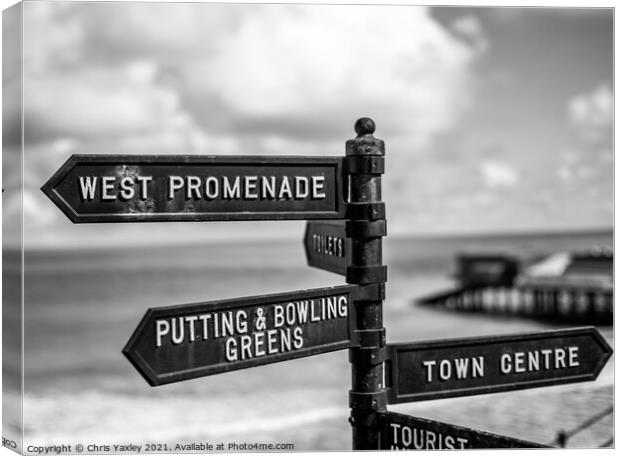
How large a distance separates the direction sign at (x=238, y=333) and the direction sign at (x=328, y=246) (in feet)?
0.69

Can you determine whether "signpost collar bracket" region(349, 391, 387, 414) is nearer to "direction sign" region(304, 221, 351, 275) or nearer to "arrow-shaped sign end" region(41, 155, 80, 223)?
"direction sign" region(304, 221, 351, 275)

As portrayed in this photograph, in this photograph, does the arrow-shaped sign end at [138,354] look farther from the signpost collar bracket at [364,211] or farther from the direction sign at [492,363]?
the direction sign at [492,363]

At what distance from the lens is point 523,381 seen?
163 inches

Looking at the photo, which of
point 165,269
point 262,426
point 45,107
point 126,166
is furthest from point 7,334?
point 165,269

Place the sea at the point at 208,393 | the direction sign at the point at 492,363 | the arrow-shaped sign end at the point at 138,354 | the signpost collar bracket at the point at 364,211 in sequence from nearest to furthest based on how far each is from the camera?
the arrow-shaped sign end at the point at 138,354, the signpost collar bracket at the point at 364,211, the direction sign at the point at 492,363, the sea at the point at 208,393

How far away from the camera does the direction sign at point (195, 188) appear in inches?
127

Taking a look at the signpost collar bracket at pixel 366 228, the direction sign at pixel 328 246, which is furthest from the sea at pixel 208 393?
the signpost collar bracket at pixel 366 228

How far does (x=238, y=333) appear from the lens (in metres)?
3.37

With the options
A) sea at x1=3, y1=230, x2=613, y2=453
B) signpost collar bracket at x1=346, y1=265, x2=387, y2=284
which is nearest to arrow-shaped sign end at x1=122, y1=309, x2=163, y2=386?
signpost collar bracket at x1=346, y1=265, x2=387, y2=284

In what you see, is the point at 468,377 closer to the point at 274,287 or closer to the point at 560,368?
the point at 560,368

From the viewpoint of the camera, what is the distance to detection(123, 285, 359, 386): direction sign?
307 centimetres

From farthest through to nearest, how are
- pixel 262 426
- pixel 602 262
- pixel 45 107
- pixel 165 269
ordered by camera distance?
pixel 165 269, pixel 602 262, pixel 262 426, pixel 45 107

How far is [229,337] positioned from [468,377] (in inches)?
52.9

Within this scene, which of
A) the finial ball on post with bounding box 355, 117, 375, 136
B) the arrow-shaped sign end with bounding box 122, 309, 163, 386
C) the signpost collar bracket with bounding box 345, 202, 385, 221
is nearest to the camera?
the arrow-shaped sign end with bounding box 122, 309, 163, 386
